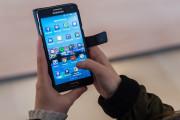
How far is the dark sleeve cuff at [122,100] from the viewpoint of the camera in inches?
22.8

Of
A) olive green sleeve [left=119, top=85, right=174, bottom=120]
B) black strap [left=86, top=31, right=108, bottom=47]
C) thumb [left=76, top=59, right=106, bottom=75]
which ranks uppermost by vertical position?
black strap [left=86, top=31, right=108, bottom=47]

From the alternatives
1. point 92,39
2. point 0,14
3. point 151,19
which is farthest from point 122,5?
point 0,14

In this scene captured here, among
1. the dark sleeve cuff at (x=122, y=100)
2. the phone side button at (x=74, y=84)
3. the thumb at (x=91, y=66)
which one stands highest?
the thumb at (x=91, y=66)

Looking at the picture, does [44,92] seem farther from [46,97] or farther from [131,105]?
[131,105]

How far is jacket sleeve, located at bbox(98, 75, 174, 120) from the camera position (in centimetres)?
58

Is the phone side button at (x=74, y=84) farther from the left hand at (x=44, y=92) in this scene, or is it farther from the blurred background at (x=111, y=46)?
the blurred background at (x=111, y=46)

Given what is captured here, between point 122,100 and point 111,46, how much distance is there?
270mm

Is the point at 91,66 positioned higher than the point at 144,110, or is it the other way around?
the point at 91,66

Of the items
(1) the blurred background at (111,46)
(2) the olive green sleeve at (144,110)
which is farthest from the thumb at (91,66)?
(1) the blurred background at (111,46)

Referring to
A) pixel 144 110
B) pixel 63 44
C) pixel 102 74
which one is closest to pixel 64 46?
pixel 63 44

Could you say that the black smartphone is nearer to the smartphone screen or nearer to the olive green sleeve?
the smartphone screen

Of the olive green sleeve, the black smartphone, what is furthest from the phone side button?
the olive green sleeve

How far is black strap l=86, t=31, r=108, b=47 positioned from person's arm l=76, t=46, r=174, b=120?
59mm

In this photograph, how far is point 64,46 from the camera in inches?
24.2
